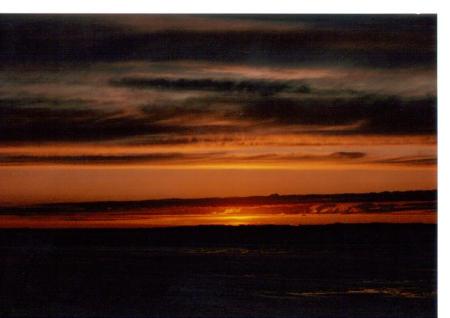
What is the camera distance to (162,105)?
574 cm

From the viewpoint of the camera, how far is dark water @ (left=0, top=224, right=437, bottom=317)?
5688 mm

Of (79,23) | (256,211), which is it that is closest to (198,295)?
(256,211)

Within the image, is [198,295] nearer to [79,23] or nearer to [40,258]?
[40,258]

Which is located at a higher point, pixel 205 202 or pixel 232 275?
pixel 205 202

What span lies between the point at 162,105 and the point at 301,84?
Answer: 1.96 feet

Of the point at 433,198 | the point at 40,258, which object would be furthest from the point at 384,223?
the point at 40,258

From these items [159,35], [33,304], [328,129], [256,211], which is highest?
[159,35]

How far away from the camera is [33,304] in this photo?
18.7 feet

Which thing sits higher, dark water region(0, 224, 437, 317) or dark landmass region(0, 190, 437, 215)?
dark landmass region(0, 190, 437, 215)

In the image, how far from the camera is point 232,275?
568 cm

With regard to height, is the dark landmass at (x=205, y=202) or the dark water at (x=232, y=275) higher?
the dark landmass at (x=205, y=202)

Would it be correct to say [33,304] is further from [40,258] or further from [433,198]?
[433,198]

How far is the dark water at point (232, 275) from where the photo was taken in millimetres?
5688

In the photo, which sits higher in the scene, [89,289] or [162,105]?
[162,105]
